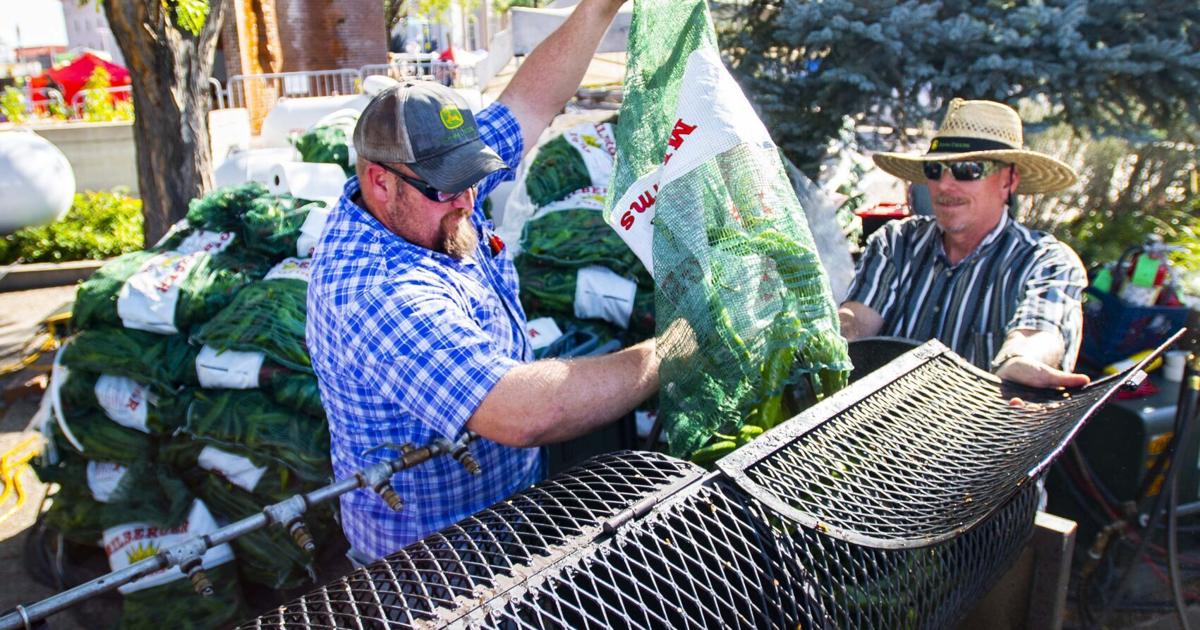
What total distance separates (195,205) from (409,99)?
8.19 ft

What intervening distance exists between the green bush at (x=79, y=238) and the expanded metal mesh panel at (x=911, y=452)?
30.2 ft

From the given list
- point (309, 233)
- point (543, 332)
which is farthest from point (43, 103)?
point (543, 332)

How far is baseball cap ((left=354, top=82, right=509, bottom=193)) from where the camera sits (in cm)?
181

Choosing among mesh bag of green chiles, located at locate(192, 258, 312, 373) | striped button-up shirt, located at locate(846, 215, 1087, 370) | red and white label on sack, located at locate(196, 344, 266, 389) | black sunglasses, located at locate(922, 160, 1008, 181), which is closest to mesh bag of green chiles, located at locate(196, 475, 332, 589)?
red and white label on sack, located at locate(196, 344, 266, 389)

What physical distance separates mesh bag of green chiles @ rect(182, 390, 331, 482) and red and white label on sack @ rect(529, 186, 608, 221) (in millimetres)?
1347

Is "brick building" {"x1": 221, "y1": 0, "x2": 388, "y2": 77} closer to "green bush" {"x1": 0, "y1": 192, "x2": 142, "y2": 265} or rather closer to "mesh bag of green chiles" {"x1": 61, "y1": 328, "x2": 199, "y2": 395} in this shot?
"green bush" {"x1": 0, "y1": 192, "x2": 142, "y2": 265}

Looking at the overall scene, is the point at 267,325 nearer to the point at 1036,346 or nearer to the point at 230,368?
the point at 230,368

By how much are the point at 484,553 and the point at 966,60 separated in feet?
12.0

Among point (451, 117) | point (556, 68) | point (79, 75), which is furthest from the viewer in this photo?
point (79, 75)

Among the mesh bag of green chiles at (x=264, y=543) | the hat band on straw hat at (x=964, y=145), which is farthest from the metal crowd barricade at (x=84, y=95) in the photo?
the hat band on straw hat at (x=964, y=145)

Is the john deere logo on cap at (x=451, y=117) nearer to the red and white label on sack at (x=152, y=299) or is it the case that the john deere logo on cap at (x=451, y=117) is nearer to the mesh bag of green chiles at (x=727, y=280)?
the mesh bag of green chiles at (x=727, y=280)

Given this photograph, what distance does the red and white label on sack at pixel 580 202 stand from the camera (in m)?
3.71

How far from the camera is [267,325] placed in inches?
127

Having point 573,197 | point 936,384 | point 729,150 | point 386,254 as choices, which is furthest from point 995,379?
point 573,197
